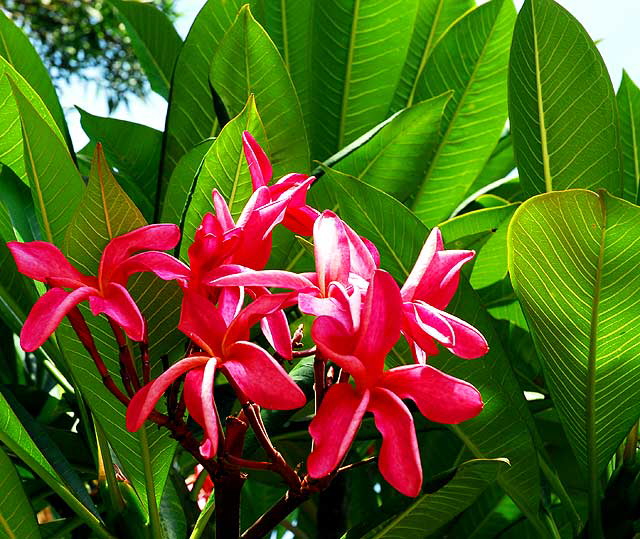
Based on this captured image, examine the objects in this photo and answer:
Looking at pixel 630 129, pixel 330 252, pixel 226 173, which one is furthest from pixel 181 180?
pixel 630 129

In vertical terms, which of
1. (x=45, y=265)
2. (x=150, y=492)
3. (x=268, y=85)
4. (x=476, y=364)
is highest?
(x=268, y=85)

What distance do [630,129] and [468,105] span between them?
0.72 ft

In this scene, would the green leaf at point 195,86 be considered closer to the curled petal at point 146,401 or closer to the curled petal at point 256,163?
the curled petal at point 256,163

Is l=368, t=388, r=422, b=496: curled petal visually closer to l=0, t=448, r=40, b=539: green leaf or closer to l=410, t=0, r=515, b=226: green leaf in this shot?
l=0, t=448, r=40, b=539: green leaf

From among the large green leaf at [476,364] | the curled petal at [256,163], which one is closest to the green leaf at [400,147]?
the large green leaf at [476,364]

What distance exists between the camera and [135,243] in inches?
19.7

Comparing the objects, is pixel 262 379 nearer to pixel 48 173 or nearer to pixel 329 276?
pixel 329 276

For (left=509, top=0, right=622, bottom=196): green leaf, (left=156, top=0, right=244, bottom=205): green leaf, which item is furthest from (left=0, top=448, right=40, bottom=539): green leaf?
(left=509, top=0, right=622, bottom=196): green leaf

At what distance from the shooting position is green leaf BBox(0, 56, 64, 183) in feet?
2.25

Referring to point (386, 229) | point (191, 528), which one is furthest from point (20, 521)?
point (386, 229)

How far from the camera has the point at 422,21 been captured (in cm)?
112

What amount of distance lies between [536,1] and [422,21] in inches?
14.3

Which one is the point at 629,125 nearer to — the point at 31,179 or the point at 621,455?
the point at 621,455

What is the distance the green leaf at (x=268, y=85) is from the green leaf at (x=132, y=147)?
0.70ft
